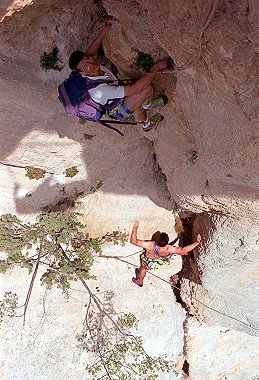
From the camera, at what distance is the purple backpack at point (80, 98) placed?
3.74 m

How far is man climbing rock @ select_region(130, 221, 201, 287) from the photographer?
623 centimetres

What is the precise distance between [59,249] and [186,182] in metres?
2.32

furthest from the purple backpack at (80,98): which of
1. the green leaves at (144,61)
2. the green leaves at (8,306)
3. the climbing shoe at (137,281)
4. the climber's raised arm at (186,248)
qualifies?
the climbing shoe at (137,281)

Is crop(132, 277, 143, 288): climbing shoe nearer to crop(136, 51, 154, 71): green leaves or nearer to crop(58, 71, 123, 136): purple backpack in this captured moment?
crop(58, 71, 123, 136): purple backpack

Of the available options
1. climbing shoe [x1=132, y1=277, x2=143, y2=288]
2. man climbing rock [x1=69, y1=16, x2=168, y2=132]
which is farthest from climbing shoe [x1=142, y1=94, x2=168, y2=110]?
climbing shoe [x1=132, y1=277, x2=143, y2=288]

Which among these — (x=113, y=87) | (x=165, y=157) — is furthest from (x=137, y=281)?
(x=113, y=87)

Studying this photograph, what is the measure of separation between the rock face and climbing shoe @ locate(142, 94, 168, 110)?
2.8 inches

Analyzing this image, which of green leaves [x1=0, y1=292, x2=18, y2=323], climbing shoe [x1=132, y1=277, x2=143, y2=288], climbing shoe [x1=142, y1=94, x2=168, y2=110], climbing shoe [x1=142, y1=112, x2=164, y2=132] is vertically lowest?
climbing shoe [x1=132, y1=277, x2=143, y2=288]

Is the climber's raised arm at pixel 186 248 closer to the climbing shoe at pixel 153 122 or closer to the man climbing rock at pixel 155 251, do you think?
the man climbing rock at pixel 155 251

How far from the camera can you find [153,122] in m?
4.73

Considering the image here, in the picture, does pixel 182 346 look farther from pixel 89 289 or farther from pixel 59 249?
pixel 59 249

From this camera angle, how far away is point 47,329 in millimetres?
6375

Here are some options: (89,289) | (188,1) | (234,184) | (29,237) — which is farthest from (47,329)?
(188,1)

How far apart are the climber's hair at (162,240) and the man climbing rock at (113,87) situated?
2.54 m
